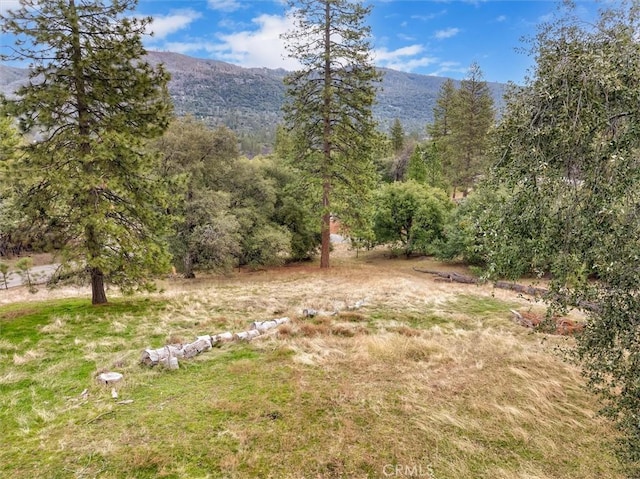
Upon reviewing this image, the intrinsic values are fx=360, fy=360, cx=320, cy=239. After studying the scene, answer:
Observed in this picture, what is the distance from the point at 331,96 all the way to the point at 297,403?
1566cm

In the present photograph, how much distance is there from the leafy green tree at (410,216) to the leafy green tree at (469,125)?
1457 centimetres

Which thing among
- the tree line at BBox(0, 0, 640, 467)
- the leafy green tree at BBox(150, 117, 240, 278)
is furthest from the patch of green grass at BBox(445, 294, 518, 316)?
the leafy green tree at BBox(150, 117, 240, 278)

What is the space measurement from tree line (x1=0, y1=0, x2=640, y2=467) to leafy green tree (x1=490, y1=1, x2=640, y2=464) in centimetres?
2

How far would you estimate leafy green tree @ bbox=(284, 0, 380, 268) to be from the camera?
1781 centimetres

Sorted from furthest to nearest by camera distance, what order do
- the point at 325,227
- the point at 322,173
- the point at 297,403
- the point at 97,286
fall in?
the point at 325,227 → the point at 322,173 → the point at 97,286 → the point at 297,403

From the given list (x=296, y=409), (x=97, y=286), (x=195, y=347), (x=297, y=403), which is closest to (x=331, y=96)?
(x=97, y=286)

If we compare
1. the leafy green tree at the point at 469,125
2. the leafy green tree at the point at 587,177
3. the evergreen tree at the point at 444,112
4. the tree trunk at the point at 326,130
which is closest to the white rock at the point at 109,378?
the leafy green tree at the point at 587,177

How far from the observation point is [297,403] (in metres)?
5.90

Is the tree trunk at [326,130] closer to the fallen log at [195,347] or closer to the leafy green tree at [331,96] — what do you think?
the leafy green tree at [331,96]

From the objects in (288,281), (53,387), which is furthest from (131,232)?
(288,281)

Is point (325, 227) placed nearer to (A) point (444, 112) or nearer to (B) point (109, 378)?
(B) point (109, 378)

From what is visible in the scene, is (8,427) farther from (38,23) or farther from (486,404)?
(38,23)

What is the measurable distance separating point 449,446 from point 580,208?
11.6 feet

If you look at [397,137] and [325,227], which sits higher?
[397,137]
